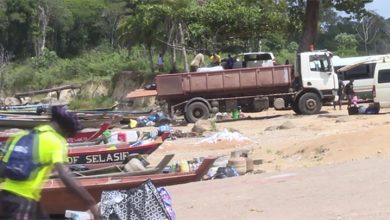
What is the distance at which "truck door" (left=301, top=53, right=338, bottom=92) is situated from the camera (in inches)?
982

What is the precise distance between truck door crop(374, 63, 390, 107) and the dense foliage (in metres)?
9.59

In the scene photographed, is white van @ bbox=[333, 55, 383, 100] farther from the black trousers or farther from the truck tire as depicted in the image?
the black trousers

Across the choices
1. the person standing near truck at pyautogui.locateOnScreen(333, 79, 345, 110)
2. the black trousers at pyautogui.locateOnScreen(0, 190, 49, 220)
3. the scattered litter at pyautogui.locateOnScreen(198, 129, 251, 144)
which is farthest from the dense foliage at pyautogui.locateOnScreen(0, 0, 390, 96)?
the black trousers at pyautogui.locateOnScreen(0, 190, 49, 220)

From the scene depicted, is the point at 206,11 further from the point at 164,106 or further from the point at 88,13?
the point at 88,13

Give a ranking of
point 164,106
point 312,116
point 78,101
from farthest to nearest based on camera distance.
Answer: point 78,101, point 164,106, point 312,116

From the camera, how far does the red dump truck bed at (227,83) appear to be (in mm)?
24750

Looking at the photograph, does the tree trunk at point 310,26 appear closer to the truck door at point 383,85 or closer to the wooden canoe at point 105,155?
the truck door at point 383,85

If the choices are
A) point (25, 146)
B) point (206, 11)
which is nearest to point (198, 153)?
point (25, 146)

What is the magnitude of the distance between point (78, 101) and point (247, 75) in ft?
68.1

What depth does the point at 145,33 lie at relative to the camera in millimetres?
42406

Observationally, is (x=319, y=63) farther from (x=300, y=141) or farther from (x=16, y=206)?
(x=16, y=206)

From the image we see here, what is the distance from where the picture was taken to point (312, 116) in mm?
24344

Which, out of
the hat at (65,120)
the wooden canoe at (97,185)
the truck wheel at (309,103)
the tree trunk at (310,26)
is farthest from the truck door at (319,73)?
the hat at (65,120)

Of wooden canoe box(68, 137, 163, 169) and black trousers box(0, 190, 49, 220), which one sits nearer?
black trousers box(0, 190, 49, 220)
